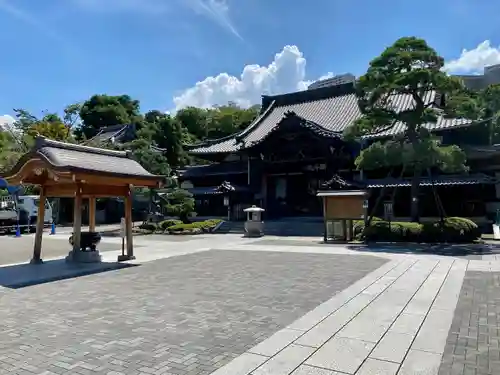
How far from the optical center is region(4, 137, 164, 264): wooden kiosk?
1017 cm

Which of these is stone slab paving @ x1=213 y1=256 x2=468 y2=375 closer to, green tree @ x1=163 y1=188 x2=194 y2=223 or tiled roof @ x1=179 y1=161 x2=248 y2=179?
green tree @ x1=163 y1=188 x2=194 y2=223

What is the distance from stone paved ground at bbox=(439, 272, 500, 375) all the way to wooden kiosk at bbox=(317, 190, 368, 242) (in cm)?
944

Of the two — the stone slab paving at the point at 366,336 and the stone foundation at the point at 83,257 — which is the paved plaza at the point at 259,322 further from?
the stone foundation at the point at 83,257

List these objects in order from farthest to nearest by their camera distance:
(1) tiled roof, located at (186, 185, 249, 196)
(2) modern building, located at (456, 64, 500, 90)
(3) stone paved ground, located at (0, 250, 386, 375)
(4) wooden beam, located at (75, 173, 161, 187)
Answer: (2) modern building, located at (456, 64, 500, 90) → (1) tiled roof, located at (186, 185, 249, 196) → (4) wooden beam, located at (75, 173, 161, 187) → (3) stone paved ground, located at (0, 250, 386, 375)

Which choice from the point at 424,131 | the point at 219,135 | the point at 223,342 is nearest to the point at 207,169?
the point at 424,131

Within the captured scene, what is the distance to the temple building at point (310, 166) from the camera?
69.9ft

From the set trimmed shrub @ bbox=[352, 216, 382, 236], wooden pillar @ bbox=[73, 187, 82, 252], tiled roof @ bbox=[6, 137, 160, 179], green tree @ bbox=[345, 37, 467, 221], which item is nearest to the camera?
tiled roof @ bbox=[6, 137, 160, 179]

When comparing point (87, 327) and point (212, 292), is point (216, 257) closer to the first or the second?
point (212, 292)

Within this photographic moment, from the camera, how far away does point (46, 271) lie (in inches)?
397

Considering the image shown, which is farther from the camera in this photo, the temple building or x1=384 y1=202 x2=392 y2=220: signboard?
x1=384 y1=202 x2=392 y2=220: signboard

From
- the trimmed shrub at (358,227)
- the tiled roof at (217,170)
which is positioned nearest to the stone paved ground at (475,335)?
the trimmed shrub at (358,227)

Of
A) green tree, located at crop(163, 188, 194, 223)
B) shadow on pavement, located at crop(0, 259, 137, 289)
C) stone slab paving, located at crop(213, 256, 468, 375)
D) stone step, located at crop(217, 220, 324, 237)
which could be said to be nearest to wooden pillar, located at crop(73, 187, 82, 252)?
shadow on pavement, located at crop(0, 259, 137, 289)

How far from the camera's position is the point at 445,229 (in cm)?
1577

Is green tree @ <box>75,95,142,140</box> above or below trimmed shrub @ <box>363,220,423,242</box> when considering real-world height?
above
